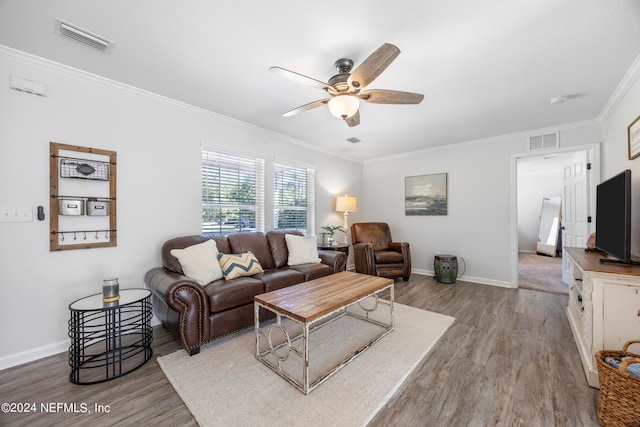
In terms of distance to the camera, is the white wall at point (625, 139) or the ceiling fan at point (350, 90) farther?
the white wall at point (625, 139)

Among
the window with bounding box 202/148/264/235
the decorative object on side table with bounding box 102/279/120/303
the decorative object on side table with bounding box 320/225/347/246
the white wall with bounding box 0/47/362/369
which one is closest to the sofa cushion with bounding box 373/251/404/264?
the decorative object on side table with bounding box 320/225/347/246

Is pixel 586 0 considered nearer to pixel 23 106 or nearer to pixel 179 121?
pixel 179 121

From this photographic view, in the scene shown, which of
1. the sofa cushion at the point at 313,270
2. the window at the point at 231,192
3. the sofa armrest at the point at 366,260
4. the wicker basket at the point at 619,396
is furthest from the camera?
the sofa armrest at the point at 366,260

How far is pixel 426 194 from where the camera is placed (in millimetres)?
4809

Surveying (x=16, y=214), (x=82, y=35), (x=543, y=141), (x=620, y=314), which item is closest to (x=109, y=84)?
(x=82, y=35)

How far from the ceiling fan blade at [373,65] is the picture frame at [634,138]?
237cm

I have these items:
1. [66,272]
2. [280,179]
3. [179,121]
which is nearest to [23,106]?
[179,121]

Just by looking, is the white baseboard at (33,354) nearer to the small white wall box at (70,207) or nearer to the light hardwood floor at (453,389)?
the light hardwood floor at (453,389)

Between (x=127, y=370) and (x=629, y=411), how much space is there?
316cm

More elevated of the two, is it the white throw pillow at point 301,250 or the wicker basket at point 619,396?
the white throw pillow at point 301,250

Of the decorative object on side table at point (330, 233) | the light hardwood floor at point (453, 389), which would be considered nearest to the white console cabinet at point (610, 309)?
the light hardwood floor at point (453, 389)

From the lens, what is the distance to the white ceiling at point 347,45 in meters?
1.54

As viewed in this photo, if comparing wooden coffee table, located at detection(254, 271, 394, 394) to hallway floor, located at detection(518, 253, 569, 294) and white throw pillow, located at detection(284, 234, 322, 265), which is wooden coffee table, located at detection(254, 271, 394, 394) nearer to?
white throw pillow, located at detection(284, 234, 322, 265)

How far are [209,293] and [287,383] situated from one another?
3.24 ft
